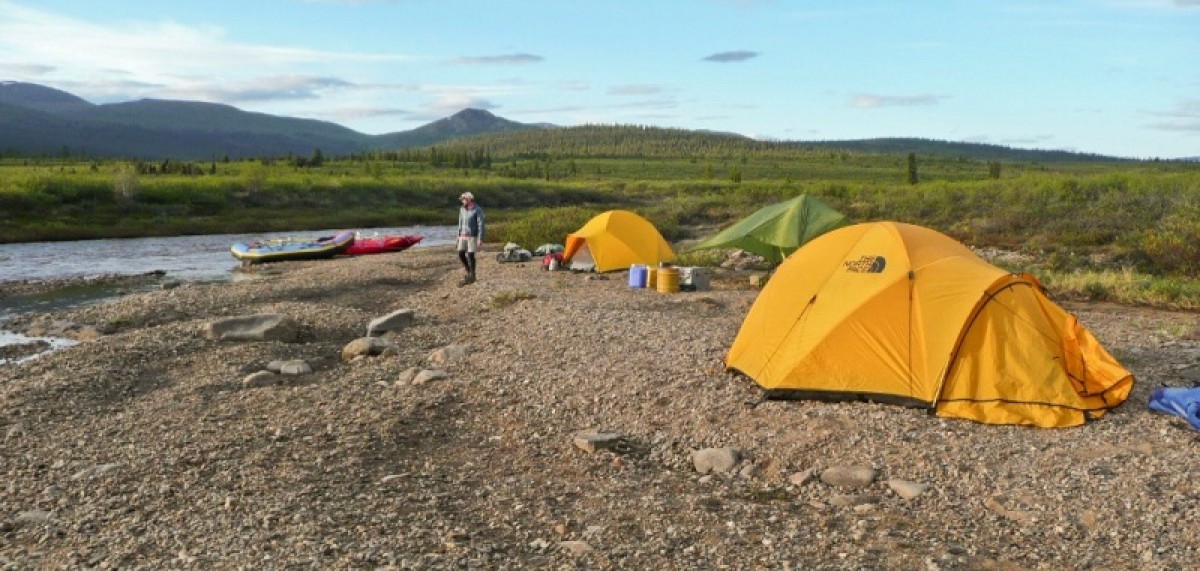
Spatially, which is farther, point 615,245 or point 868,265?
point 615,245

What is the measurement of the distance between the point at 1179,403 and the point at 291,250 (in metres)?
29.5

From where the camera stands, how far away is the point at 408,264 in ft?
94.7

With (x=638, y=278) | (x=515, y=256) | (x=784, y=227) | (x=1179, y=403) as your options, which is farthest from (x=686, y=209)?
(x=1179, y=403)

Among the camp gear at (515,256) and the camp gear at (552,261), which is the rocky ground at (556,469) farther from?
the camp gear at (515,256)

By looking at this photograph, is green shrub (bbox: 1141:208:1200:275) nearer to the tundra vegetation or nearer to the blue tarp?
the tundra vegetation

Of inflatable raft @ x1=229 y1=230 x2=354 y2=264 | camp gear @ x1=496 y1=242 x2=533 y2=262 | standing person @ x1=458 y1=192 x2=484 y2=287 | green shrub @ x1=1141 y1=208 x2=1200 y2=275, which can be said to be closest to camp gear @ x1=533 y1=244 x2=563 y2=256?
camp gear @ x1=496 y1=242 x2=533 y2=262

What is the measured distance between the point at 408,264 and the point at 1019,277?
2170cm

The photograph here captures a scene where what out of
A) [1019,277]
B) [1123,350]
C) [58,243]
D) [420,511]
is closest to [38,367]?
[420,511]

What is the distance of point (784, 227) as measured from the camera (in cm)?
2103

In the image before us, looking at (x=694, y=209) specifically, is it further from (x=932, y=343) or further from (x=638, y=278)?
(x=932, y=343)

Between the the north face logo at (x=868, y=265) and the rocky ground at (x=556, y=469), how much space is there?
168cm

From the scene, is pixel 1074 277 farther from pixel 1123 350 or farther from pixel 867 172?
pixel 867 172

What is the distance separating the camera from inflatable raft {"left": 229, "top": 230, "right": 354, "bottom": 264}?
32.6m

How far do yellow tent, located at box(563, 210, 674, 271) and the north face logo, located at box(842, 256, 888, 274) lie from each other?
12.4 m
